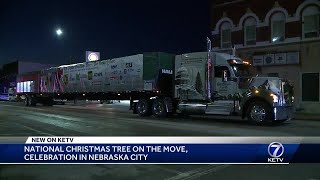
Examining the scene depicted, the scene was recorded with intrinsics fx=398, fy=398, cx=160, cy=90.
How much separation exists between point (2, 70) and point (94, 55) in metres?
61.1

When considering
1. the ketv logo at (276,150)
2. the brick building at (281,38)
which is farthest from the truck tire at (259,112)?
the ketv logo at (276,150)

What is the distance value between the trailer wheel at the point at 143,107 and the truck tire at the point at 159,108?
0.39m

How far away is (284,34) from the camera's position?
27.8 meters

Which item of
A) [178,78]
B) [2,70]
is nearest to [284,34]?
[178,78]

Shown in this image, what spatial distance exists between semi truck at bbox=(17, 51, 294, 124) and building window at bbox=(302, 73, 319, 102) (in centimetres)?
719

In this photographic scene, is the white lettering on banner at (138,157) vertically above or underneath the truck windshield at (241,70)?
underneath

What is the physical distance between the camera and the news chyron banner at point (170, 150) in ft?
16.4

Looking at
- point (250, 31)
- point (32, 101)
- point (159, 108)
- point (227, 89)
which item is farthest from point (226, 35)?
point (32, 101)

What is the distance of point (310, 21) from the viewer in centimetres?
2670

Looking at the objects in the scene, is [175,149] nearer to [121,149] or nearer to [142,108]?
[121,149]

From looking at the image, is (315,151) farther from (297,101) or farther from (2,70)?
(2,70)

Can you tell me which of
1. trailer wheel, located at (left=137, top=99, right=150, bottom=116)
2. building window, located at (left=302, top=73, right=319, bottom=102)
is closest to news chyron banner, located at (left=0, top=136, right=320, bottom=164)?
trailer wheel, located at (left=137, top=99, right=150, bottom=116)

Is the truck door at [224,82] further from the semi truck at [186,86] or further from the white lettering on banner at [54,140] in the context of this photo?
the white lettering on banner at [54,140]

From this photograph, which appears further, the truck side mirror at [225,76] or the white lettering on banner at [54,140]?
the truck side mirror at [225,76]
